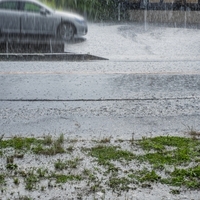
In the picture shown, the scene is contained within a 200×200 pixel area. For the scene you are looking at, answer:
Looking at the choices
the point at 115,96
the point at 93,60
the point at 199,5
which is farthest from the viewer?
the point at 199,5

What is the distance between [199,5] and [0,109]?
883 inches

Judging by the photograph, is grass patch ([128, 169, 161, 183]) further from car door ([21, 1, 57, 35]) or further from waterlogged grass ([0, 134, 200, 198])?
car door ([21, 1, 57, 35])

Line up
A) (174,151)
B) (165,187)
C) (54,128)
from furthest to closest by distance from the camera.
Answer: (54,128) < (174,151) < (165,187)

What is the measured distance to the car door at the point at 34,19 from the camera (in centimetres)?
1727

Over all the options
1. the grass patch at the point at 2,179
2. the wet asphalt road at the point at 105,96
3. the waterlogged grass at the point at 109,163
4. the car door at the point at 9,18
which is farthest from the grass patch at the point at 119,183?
the car door at the point at 9,18

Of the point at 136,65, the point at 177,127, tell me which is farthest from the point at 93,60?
the point at 177,127

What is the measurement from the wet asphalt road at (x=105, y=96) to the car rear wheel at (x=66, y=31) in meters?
2.05

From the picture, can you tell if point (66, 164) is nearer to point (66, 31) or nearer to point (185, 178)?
point (185, 178)

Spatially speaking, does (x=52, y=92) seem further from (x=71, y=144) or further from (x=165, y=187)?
(x=165, y=187)

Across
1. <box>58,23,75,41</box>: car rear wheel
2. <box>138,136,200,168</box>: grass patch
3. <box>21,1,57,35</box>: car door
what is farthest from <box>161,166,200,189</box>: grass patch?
<box>58,23,75,41</box>: car rear wheel

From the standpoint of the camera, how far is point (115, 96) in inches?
369

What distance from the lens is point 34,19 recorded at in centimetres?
1725

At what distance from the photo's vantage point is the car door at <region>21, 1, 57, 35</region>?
56.6 ft

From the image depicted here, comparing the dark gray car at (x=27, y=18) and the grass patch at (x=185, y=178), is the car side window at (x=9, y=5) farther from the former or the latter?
the grass patch at (x=185, y=178)
